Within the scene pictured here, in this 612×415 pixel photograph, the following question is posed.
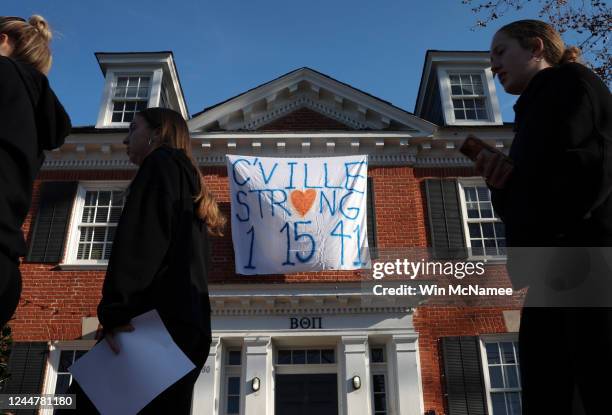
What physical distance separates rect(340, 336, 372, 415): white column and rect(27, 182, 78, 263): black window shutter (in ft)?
21.6

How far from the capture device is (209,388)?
962 centimetres

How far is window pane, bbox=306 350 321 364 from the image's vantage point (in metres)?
10.8

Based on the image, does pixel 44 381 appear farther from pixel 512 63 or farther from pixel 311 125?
pixel 512 63

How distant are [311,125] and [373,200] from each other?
Result: 283cm

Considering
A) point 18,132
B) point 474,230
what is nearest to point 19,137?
point 18,132

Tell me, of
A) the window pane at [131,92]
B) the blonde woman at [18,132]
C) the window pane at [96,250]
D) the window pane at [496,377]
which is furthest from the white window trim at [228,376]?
the blonde woman at [18,132]

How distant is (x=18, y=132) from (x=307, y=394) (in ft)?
30.8

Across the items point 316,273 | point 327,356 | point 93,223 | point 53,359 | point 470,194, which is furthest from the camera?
point 470,194

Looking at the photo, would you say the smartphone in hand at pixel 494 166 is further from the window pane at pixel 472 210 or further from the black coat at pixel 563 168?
the window pane at pixel 472 210

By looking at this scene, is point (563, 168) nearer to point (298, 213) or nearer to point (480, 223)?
point (298, 213)

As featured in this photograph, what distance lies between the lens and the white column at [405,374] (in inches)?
374

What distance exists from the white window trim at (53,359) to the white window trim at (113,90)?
5.53m

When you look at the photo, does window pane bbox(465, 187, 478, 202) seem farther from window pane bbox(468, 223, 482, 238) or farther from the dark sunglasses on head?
the dark sunglasses on head

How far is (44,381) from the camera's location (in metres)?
10.0
